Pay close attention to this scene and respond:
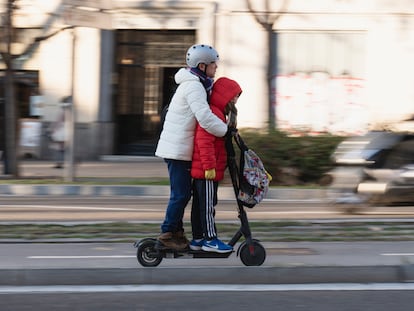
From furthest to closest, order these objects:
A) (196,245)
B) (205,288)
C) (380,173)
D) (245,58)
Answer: (245,58) → (380,173) → (196,245) → (205,288)

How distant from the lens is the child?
22.3 ft

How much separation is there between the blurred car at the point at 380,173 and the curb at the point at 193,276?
173 inches

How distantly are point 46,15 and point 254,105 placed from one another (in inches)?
220

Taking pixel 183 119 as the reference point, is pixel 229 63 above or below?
above

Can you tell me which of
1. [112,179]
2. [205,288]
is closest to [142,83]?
[112,179]

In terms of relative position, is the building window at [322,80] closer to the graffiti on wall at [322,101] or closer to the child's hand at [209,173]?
the graffiti on wall at [322,101]

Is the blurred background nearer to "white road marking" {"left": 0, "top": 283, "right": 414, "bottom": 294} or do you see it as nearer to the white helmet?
the white helmet

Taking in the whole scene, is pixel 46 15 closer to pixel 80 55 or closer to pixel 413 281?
pixel 80 55

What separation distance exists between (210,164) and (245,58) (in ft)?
50.7

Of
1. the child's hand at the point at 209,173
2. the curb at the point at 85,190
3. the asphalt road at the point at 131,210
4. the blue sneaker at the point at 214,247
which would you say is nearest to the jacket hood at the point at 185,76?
the child's hand at the point at 209,173

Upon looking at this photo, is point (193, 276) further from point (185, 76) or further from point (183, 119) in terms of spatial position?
point (185, 76)

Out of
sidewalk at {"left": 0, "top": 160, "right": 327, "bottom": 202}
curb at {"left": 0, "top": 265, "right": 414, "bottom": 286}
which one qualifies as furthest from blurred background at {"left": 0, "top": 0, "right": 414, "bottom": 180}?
curb at {"left": 0, "top": 265, "right": 414, "bottom": 286}

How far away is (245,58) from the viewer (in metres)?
22.0

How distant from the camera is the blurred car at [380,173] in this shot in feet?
36.8
